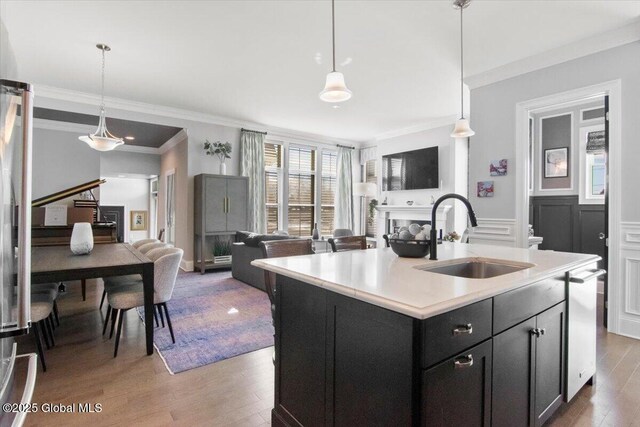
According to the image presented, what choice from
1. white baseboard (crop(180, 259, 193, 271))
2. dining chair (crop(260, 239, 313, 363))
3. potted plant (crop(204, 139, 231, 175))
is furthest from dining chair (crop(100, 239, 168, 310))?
potted plant (crop(204, 139, 231, 175))

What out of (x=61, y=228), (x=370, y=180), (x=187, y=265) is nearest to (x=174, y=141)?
(x=187, y=265)

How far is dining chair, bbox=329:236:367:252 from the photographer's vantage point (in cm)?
266

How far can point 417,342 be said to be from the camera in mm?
1030

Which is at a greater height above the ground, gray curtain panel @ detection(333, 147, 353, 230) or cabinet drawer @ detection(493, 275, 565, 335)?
gray curtain panel @ detection(333, 147, 353, 230)

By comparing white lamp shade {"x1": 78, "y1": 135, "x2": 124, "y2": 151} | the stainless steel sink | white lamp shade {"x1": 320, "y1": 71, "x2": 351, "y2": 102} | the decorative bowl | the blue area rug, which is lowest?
the blue area rug

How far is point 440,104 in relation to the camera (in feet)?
17.9

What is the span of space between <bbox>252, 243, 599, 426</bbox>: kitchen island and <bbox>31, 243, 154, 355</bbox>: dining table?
147cm

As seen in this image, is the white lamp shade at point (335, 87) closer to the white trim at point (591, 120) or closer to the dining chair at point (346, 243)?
the dining chair at point (346, 243)

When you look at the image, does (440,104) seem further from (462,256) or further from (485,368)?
(485,368)

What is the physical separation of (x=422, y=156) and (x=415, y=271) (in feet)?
18.6

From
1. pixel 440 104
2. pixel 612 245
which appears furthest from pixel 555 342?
pixel 440 104

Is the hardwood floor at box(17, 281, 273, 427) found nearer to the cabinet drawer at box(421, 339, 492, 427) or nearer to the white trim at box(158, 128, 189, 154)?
the cabinet drawer at box(421, 339, 492, 427)

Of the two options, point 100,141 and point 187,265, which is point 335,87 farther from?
point 187,265

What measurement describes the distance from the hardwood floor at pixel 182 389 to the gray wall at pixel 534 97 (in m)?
1.68
